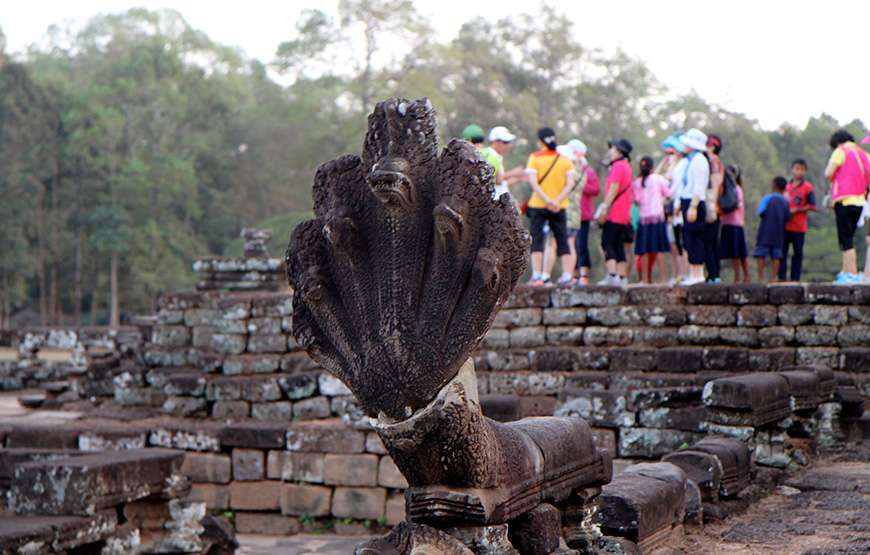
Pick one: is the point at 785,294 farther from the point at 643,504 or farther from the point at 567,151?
the point at 643,504

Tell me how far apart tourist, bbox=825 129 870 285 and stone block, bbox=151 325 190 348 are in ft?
25.7

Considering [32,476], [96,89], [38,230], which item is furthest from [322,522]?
[96,89]

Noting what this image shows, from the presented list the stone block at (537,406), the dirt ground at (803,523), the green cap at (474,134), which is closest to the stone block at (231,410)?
the stone block at (537,406)

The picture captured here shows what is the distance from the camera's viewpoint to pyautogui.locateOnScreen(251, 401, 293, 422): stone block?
12359mm

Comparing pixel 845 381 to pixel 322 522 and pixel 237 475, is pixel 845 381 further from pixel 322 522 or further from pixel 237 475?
pixel 237 475

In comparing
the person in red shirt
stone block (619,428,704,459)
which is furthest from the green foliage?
stone block (619,428,704,459)

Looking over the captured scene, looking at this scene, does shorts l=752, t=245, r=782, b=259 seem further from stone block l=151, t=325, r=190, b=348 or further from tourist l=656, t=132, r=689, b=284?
stone block l=151, t=325, r=190, b=348

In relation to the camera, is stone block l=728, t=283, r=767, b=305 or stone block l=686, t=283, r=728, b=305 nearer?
stone block l=728, t=283, r=767, b=305

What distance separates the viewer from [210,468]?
38.0 feet

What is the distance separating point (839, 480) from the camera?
7848 mm

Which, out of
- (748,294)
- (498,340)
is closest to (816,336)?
(748,294)

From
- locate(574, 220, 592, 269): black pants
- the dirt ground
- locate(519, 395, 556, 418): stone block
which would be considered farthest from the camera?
locate(574, 220, 592, 269): black pants

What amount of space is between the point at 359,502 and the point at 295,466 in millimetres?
779

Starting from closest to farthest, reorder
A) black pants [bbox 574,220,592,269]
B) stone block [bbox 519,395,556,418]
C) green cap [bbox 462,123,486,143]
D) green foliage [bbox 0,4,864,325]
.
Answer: stone block [bbox 519,395,556,418], green cap [bbox 462,123,486,143], black pants [bbox 574,220,592,269], green foliage [bbox 0,4,864,325]
